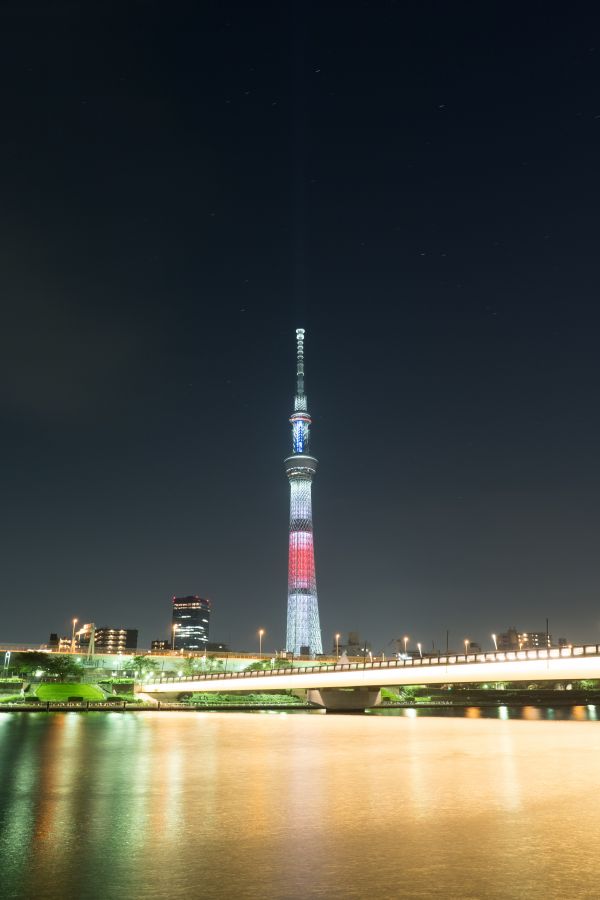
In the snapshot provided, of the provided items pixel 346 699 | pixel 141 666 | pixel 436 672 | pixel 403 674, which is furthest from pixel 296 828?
pixel 141 666

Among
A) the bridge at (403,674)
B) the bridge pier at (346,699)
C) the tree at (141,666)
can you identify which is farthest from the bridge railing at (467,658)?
the tree at (141,666)

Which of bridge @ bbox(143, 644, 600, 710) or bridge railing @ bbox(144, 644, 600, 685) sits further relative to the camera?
bridge railing @ bbox(144, 644, 600, 685)

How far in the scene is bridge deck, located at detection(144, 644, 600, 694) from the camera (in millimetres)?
74375

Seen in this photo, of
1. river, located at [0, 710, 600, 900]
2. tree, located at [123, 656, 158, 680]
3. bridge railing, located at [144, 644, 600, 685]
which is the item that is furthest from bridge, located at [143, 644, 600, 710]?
river, located at [0, 710, 600, 900]

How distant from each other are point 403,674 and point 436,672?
5.03m

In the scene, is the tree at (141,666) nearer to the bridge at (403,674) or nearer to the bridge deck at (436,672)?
the bridge at (403,674)

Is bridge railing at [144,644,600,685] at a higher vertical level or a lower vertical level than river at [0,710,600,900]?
higher

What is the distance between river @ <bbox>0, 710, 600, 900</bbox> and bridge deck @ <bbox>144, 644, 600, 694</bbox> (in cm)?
4667

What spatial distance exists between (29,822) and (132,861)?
494 cm

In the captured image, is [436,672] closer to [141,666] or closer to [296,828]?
[296,828]

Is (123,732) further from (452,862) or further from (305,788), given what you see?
(452,862)

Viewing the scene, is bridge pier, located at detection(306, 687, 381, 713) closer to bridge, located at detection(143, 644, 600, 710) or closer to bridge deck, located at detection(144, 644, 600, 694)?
bridge, located at detection(143, 644, 600, 710)

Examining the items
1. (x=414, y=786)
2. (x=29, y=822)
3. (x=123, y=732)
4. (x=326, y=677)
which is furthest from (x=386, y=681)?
(x=29, y=822)

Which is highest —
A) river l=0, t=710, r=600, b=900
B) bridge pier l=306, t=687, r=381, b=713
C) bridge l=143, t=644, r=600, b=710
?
bridge l=143, t=644, r=600, b=710
